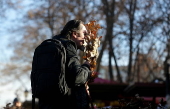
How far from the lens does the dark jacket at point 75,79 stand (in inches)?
131

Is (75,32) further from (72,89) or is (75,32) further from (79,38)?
(72,89)

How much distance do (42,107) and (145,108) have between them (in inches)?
62.5

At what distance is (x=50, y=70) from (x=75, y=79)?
0.26 metres

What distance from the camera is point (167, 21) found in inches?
821

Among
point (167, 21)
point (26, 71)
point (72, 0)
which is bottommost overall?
point (26, 71)

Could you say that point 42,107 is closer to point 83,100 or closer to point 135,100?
point 83,100

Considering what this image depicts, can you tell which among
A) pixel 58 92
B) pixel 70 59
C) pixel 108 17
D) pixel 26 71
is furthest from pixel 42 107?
pixel 26 71

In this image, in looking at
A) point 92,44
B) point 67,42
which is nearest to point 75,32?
point 67,42

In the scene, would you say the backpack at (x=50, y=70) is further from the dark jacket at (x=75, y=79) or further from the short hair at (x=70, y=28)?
the short hair at (x=70, y=28)

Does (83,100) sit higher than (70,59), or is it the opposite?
(70,59)

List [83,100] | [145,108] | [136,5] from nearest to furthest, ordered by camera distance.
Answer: [83,100] < [145,108] < [136,5]

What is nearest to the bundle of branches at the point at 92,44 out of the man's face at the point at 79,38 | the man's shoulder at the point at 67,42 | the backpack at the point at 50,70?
the man's face at the point at 79,38

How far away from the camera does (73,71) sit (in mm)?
3320

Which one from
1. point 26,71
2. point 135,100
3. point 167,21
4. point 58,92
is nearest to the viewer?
point 58,92
